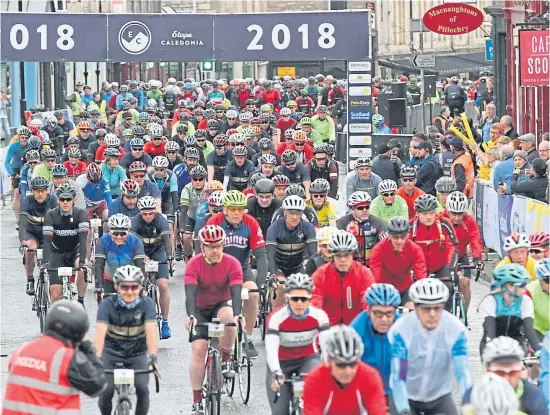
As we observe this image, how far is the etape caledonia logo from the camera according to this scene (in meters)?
32.6

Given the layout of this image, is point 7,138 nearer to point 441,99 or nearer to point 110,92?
point 110,92

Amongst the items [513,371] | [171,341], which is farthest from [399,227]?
[513,371]

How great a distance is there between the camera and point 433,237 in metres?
16.7

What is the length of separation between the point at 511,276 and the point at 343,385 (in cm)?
318

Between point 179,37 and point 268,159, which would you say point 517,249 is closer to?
point 268,159

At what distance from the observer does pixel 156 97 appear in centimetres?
5000

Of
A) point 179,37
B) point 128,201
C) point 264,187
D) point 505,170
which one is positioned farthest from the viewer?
point 179,37

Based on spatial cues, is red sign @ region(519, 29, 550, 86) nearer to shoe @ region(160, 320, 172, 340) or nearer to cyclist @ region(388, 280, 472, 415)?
shoe @ region(160, 320, 172, 340)

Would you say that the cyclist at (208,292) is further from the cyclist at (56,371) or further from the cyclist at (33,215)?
the cyclist at (33,215)

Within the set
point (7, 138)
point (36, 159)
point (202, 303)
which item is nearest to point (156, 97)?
point (7, 138)

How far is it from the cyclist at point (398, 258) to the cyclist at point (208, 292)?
1469 millimetres

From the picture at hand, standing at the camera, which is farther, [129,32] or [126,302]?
[129,32]

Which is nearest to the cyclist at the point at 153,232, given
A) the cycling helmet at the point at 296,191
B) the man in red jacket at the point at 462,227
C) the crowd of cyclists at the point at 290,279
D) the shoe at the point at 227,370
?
the crowd of cyclists at the point at 290,279

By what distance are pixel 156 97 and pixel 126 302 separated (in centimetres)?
3815
